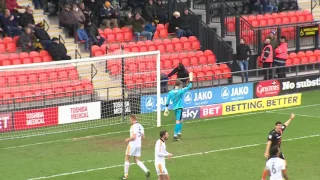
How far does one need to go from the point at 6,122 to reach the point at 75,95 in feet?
10.2

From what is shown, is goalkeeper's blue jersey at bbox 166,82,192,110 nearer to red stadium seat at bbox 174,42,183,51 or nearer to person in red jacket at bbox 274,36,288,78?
red stadium seat at bbox 174,42,183,51

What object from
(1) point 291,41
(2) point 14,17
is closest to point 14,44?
(2) point 14,17

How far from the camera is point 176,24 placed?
4119 cm

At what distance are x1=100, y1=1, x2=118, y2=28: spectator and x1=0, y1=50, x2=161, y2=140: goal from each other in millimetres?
4939

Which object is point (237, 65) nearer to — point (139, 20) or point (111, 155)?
point (139, 20)

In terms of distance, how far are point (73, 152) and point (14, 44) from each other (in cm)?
900

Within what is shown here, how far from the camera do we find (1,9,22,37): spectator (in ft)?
117

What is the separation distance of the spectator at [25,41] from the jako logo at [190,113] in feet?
23.9

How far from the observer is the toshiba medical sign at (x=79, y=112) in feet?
105

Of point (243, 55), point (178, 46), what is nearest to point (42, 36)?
point (178, 46)

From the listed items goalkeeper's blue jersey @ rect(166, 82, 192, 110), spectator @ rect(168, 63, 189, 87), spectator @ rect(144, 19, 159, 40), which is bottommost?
goalkeeper's blue jersey @ rect(166, 82, 192, 110)

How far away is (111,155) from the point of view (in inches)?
1105

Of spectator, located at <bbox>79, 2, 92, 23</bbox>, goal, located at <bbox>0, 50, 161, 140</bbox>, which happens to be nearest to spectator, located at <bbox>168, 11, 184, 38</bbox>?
spectator, located at <bbox>79, 2, 92, 23</bbox>

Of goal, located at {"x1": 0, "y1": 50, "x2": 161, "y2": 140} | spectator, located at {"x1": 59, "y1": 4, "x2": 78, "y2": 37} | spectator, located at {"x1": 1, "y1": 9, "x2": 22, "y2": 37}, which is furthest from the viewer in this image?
spectator, located at {"x1": 59, "y1": 4, "x2": 78, "y2": 37}
